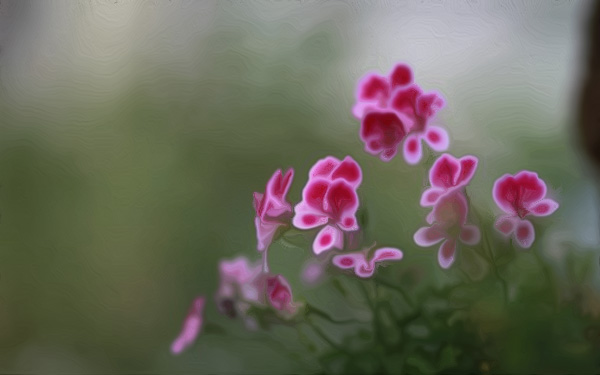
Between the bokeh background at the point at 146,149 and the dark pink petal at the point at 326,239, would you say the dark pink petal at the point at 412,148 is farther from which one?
the bokeh background at the point at 146,149

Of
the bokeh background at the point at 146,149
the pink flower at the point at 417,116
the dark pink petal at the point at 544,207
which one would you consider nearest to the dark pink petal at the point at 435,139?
the pink flower at the point at 417,116

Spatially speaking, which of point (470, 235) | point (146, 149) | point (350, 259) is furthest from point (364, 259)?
point (146, 149)

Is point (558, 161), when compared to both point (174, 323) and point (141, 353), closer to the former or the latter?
point (174, 323)

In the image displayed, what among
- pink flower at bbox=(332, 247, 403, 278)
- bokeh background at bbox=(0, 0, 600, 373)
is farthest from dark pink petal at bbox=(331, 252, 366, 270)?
bokeh background at bbox=(0, 0, 600, 373)

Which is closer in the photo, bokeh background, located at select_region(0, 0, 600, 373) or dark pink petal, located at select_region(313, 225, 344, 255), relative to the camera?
dark pink petal, located at select_region(313, 225, 344, 255)

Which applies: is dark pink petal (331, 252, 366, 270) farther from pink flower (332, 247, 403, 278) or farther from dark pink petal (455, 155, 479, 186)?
A: dark pink petal (455, 155, 479, 186)

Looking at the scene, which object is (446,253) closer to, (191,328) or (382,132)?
(382,132)
